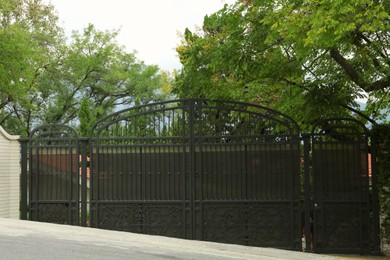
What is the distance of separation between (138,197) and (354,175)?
170 inches

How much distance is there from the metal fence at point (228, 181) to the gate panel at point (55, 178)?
0.24ft

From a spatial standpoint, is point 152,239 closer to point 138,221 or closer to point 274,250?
point 138,221

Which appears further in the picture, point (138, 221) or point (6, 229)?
point (138, 221)

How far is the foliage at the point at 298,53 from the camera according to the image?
9.34m

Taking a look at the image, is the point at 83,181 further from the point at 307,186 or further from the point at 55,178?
the point at 307,186

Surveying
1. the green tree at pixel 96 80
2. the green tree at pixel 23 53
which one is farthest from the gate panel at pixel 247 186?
the green tree at pixel 96 80

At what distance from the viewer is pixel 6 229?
32.1 feet

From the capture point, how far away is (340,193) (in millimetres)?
10930

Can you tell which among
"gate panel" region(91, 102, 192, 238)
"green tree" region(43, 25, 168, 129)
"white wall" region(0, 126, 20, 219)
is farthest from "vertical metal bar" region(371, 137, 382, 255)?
"green tree" region(43, 25, 168, 129)

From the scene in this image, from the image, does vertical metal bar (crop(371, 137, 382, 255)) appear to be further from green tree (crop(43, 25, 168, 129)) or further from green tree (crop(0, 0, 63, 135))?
green tree (crop(43, 25, 168, 129))

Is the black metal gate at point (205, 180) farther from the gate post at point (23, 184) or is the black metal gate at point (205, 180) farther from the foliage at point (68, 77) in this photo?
the foliage at point (68, 77)

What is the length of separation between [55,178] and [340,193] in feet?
19.0

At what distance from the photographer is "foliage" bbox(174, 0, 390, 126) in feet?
30.7

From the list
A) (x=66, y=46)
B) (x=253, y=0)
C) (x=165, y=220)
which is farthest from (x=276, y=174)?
(x=66, y=46)
